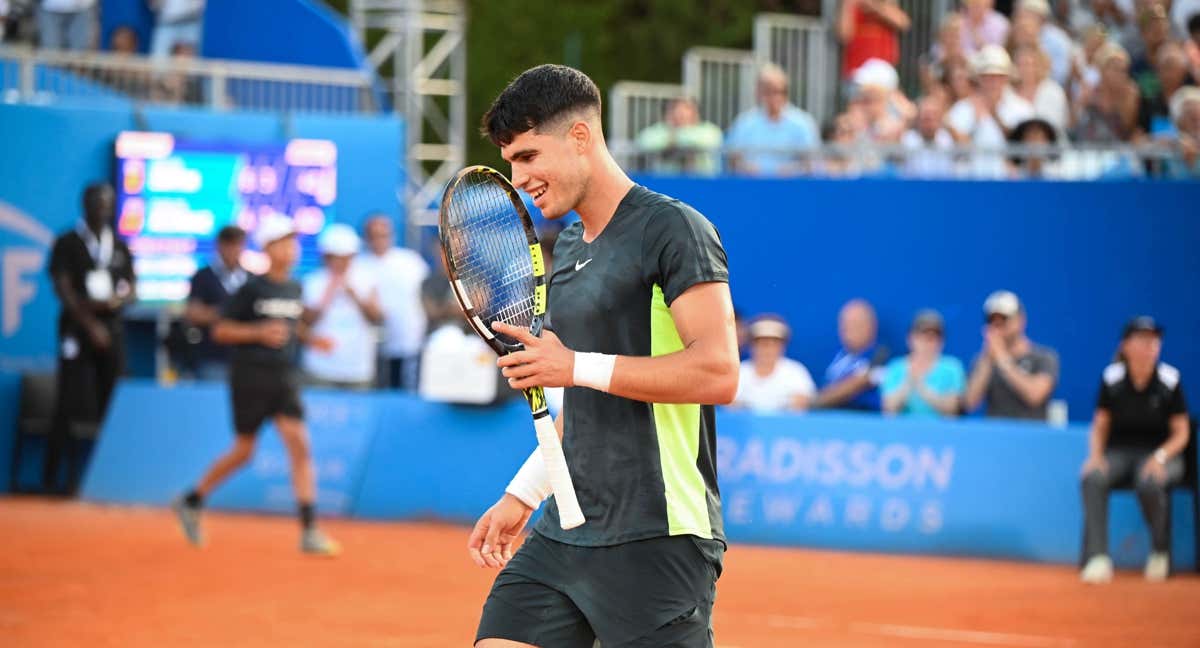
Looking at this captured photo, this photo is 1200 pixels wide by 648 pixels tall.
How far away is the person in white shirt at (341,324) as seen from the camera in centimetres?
1523

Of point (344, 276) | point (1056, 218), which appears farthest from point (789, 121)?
point (344, 276)

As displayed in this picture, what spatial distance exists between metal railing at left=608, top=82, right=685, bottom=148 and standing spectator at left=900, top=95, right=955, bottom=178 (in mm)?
2463

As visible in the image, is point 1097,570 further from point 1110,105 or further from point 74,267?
point 74,267

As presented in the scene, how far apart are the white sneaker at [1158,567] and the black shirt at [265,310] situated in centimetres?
558

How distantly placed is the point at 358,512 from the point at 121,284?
311 centimetres

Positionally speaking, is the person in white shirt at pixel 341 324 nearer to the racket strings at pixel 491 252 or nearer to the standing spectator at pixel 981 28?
the standing spectator at pixel 981 28

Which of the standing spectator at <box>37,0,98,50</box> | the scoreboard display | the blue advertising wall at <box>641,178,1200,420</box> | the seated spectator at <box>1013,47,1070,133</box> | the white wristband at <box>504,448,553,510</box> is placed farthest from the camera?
the standing spectator at <box>37,0,98,50</box>

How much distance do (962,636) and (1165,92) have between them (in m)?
6.79

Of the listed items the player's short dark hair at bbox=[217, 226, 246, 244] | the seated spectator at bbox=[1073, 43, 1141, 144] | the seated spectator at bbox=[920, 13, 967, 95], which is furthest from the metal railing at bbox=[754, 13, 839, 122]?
the player's short dark hair at bbox=[217, 226, 246, 244]

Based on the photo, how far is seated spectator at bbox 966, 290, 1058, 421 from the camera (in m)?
12.8

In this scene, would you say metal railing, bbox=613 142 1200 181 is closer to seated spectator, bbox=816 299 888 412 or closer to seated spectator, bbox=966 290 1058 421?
seated spectator, bbox=816 299 888 412

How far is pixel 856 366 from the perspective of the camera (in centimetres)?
1396

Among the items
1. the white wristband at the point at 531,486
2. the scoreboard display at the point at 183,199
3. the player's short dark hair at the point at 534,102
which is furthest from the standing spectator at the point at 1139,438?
the scoreboard display at the point at 183,199

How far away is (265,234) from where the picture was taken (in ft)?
39.3
